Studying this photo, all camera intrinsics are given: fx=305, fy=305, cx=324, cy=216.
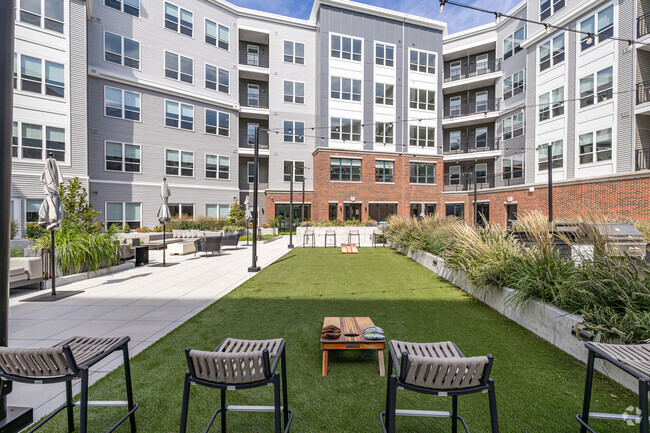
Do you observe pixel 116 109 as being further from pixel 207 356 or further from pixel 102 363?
pixel 207 356

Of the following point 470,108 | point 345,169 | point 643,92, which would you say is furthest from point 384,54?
point 643,92

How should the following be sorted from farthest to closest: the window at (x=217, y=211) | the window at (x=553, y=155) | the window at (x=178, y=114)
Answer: the window at (x=217, y=211), the window at (x=178, y=114), the window at (x=553, y=155)

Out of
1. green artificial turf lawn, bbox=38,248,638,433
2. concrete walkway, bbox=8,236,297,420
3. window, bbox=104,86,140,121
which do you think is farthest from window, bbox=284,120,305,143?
green artificial turf lawn, bbox=38,248,638,433

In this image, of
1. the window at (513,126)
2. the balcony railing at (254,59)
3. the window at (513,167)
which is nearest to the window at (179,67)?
the balcony railing at (254,59)

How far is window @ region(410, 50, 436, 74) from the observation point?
28.9m

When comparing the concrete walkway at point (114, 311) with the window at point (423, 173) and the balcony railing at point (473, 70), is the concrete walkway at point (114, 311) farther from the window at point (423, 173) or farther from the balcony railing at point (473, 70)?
the balcony railing at point (473, 70)

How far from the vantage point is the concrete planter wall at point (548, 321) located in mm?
3311

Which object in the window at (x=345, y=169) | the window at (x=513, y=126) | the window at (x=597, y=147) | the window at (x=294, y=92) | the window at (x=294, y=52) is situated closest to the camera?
the window at (x=597, y=147)

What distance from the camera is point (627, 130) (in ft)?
56.0

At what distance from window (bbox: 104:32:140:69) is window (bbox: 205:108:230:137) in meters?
5.50

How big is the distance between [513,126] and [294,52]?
67.5 feet

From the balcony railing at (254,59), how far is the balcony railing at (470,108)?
18.8 meters

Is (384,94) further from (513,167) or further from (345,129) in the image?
(513,167)

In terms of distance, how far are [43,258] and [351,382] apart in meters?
8.64
